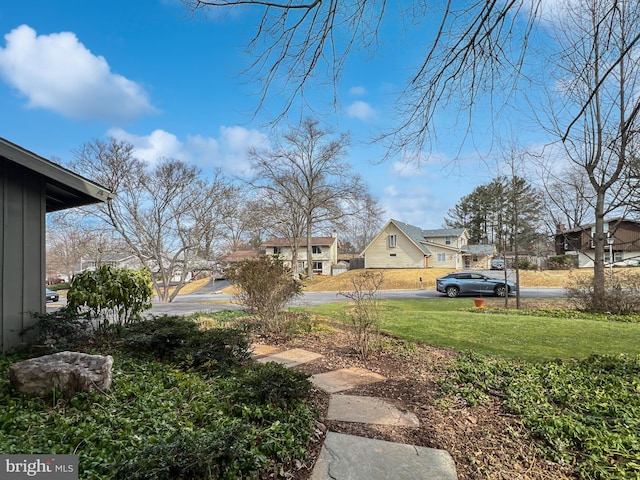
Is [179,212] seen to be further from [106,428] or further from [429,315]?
[106,428]

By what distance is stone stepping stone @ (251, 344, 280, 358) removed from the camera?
4.78 meters

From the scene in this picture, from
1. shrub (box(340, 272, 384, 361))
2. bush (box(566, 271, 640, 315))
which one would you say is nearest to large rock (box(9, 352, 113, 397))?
shrub (box(340, 272, 384, 361))

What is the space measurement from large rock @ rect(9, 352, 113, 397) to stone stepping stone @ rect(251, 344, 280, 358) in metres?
1.99

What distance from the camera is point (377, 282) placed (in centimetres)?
546

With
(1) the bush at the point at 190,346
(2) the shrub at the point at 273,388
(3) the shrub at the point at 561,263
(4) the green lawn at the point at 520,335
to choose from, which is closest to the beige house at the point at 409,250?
(3) the shrub at the point at 561,263

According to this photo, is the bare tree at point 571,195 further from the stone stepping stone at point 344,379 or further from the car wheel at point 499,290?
the stone stepping stone at point 344,379

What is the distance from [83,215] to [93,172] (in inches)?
89.0

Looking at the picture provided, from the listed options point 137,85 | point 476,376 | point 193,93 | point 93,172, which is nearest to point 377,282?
point 476,376

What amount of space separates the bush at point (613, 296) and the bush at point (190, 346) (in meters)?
11.1

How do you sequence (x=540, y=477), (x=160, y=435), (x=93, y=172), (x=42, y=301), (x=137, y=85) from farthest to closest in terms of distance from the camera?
(x=93, y=172), (x=137, y=85), (x=42, y=301), (x=160, y=435), (x=540, y=477)

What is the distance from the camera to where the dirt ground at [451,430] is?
2137mm

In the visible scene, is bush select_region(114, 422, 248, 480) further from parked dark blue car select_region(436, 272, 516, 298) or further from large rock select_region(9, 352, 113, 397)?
parked dark blue car select_region(436, 272, 516, 298)

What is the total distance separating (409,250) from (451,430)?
102 ft

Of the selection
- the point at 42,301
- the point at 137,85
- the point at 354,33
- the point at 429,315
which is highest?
the point at 137,85
